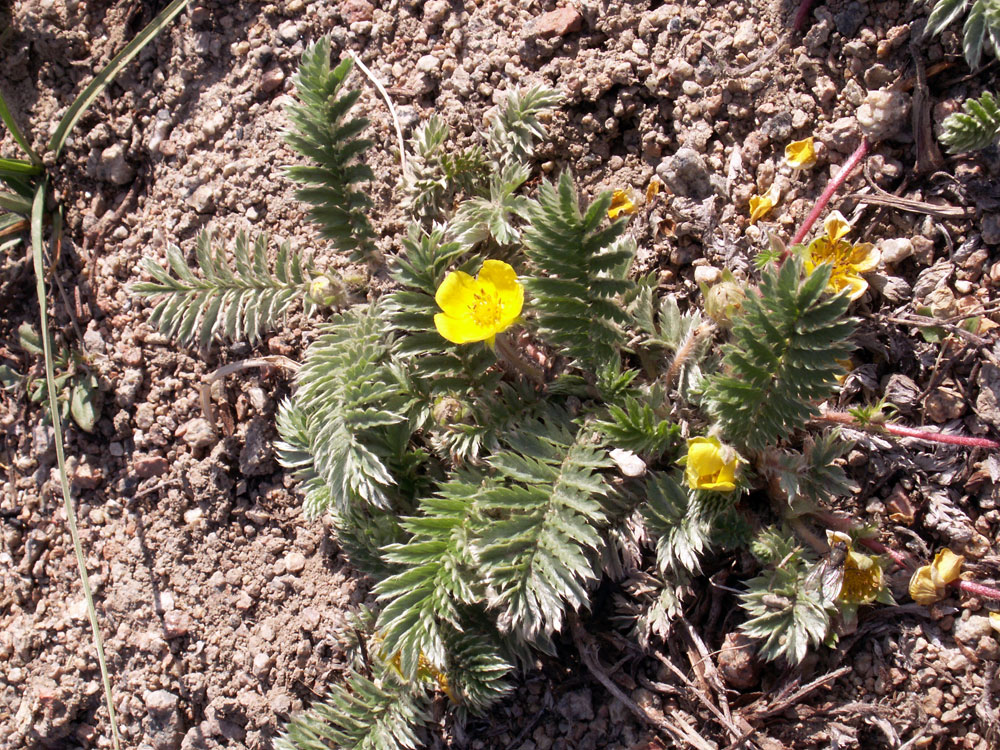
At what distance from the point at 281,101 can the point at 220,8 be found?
640 millimetres

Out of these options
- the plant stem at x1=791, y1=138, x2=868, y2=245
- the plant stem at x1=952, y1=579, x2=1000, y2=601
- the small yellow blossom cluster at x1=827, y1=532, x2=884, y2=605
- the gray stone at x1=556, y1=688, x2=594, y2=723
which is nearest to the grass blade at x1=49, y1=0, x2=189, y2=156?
the plant stem at x1=791, y1=138, x2=868, y2=245

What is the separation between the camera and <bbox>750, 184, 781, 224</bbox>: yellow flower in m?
2.93

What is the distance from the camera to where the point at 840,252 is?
2820 millimetres

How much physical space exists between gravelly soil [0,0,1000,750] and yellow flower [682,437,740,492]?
534 millimetres

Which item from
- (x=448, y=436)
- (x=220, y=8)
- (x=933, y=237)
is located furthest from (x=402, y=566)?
(x=220, y=8)

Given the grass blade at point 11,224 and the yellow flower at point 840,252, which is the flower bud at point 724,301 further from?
the grass blade at point 11,224

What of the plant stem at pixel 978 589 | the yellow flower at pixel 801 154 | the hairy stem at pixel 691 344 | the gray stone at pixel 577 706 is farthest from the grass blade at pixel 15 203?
the plant stem at pixel 978 589

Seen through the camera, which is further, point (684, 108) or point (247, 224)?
point (247, 224)

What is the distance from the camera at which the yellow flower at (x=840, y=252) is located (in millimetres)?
2789

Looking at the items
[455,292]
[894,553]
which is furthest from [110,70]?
[894,553]

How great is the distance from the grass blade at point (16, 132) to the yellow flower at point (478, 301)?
2.34 metres

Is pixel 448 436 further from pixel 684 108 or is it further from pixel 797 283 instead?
pixel 684 108

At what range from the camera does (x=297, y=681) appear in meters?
3.13

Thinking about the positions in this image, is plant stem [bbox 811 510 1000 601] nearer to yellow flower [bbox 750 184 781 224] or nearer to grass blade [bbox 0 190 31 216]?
yellow flower [bbox 750 184 781 224]
